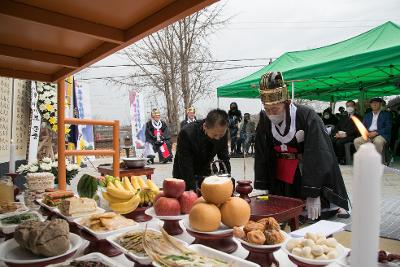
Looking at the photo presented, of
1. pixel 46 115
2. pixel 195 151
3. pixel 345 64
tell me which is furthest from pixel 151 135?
pixel 195 151

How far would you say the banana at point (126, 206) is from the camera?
1.78 metres

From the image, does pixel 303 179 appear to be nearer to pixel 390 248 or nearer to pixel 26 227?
pixel 390 248

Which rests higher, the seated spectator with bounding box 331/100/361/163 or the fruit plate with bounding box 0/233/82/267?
the seated spectator with bounding box 331/100/361/163

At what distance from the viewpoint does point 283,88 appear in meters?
2.92

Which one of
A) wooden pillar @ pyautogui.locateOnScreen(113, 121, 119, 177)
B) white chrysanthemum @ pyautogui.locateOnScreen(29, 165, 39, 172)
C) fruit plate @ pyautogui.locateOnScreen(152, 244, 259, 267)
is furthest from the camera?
white chrysanthemum @ pyautogui.locateOnScreen(29, 165, 39, 172)

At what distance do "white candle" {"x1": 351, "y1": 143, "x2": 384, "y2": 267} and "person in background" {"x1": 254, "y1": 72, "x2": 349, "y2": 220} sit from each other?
96.8 inches

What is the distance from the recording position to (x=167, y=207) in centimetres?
155

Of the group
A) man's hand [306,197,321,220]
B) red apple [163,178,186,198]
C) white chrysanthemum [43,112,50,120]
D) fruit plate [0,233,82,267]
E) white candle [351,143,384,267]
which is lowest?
man's hand [306,197,321,220]

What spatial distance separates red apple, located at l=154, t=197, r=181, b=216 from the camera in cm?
155

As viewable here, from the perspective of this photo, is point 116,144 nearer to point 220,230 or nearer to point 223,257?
Result: point 220,230

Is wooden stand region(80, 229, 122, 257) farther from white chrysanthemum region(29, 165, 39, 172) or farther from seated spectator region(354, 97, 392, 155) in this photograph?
seated spectator region(354, 97, 392, 155)

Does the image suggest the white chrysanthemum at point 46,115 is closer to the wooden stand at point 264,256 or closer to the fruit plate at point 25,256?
the fruit plate at point 25,256

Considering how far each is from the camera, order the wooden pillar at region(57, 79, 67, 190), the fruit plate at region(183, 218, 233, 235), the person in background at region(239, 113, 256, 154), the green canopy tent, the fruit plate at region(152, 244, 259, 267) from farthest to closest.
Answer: the person in background at region(239, 113, 256, 154) < the green canopy tent < the wooden pillar at region(57, 79, 67, 190) < the fruit plate at region(183, 218, 233, 235) < the fruit plate at region(152, 244, 259, 267)

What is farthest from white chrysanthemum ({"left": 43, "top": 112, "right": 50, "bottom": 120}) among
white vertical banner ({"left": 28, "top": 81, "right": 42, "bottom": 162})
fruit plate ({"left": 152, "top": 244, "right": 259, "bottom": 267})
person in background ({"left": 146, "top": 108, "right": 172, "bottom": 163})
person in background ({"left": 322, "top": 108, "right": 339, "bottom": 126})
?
person in background ({"left": 322, "top": 108, "right": 339, "bottom": 126})
